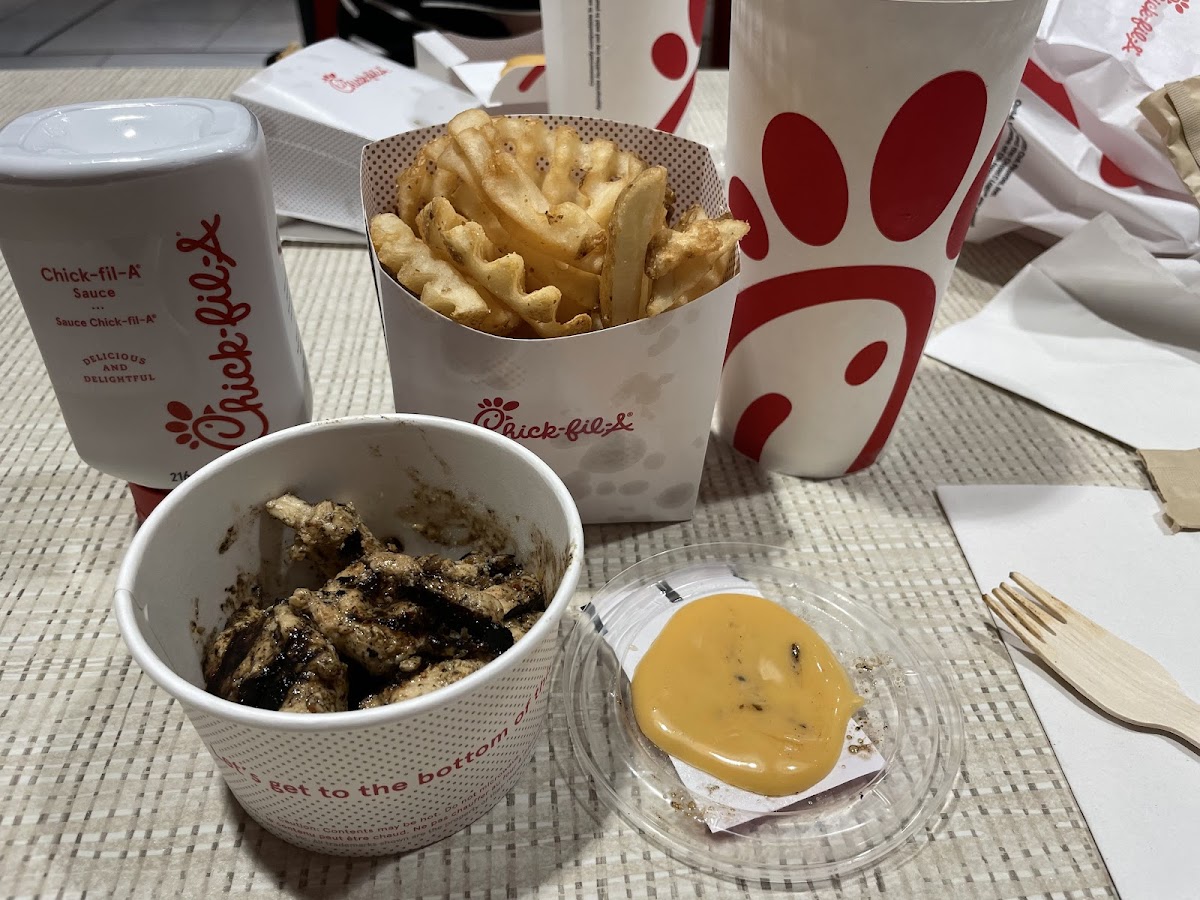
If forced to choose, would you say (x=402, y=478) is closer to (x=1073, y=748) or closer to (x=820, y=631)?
(x=820, y=631)

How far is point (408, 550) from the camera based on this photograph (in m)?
0.72

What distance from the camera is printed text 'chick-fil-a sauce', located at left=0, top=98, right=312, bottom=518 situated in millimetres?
600

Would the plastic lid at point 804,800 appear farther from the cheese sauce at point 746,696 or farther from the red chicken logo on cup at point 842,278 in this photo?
the red chicken logo on cup at point 842,278

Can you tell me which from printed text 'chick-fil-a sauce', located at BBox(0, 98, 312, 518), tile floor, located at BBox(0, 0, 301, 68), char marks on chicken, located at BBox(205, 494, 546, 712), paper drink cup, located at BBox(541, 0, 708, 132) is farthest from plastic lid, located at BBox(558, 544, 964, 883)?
tile floor, located at BBox(0, 0, 301, 68)

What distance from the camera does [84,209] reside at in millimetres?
599

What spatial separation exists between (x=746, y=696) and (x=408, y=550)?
0.31 meters

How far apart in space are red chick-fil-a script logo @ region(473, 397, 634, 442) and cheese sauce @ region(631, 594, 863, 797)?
0.57 ft

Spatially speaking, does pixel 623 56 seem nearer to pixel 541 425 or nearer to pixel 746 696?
pixel 541 425

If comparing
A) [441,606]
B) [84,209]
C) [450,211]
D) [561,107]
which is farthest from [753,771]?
[561,107]

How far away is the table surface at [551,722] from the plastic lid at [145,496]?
1.4 inches

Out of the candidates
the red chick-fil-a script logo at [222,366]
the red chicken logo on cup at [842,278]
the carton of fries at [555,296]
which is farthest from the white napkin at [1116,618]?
the red chick-fil-a script logo at [222,366]

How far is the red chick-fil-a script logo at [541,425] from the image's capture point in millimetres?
739

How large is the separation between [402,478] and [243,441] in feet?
0.56

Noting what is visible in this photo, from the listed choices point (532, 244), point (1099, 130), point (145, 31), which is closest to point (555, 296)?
point (532, 244)
